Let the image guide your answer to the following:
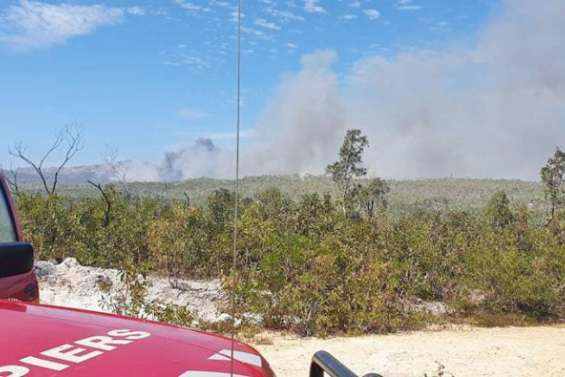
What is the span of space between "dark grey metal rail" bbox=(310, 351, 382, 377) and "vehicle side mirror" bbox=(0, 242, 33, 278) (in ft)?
4.86

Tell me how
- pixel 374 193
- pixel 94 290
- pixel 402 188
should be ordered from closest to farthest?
pixel 94 290, pixel 374 193, pixel 402 188

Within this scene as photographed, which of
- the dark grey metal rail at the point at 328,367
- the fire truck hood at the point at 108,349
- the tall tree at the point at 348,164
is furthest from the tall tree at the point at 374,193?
the dark grey metal rail at the point at 328,367

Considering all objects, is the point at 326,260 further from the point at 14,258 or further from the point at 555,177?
the point at 555,177

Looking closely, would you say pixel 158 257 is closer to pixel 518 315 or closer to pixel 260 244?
pixel 260 244

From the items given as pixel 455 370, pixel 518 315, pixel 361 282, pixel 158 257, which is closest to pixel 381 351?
pixel 455 370

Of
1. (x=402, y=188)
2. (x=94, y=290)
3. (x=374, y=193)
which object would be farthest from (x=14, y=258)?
(x=402, y=188)

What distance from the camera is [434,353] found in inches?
417

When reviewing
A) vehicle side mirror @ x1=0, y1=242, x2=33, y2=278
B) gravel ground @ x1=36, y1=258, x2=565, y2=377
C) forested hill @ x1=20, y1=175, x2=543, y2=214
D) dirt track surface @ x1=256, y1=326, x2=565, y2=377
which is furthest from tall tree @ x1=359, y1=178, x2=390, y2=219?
forested hill @ x1=20, y1=175, x2=543, y2=214

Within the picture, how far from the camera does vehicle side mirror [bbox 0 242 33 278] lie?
2473 mm

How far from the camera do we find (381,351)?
10.6m

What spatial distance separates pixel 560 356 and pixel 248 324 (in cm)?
609

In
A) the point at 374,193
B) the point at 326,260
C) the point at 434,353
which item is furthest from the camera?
the point at 374,193

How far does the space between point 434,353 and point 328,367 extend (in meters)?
→ 9.76

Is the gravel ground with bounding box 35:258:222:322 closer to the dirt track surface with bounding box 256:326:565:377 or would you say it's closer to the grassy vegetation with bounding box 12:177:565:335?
the grassy vegetation with bounding box 12:177:565:335
